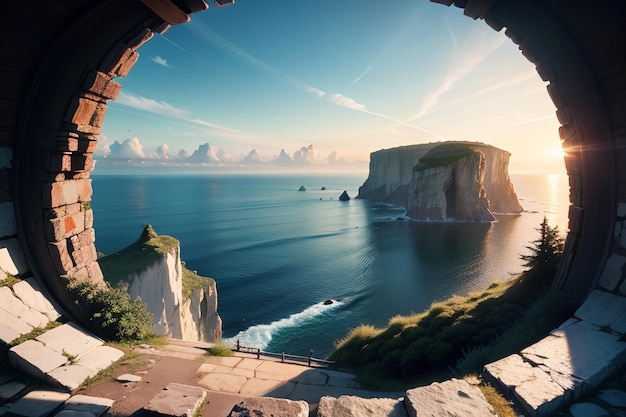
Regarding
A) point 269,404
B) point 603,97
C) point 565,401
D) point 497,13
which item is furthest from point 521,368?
point 497,13

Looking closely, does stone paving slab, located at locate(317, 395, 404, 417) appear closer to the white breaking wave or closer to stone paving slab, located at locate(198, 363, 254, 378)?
stone paving slab, located at locate(198, 363, 254, 378)

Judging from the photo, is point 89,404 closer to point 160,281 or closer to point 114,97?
point 114,97

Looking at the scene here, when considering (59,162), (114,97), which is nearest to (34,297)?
(59,162)

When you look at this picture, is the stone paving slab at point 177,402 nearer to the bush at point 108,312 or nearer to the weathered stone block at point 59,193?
the bush at point 108,312

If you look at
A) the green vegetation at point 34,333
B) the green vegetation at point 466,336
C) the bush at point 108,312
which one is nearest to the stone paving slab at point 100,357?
the bush at point 108,312

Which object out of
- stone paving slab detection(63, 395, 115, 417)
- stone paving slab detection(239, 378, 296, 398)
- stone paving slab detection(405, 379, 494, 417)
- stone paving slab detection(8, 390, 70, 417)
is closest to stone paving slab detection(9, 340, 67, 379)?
stone paving slab detection(8, 390, 70, 417)

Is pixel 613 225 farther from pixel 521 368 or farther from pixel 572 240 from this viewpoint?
pixel 521 368
